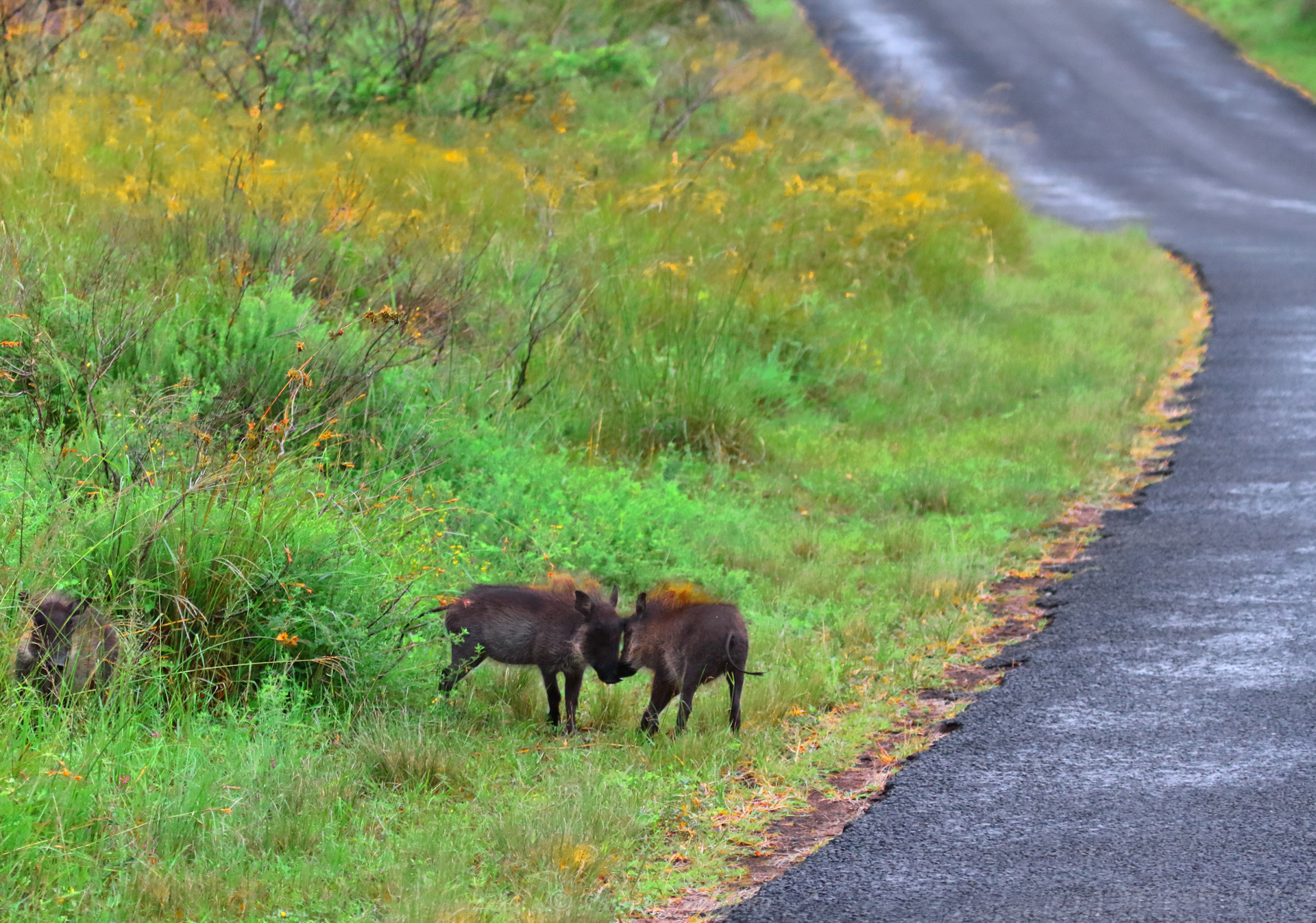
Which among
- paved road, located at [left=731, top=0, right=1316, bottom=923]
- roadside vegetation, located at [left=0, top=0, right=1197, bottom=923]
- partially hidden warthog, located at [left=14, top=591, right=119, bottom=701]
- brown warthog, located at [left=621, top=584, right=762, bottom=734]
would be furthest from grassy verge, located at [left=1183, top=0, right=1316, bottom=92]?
partially hidden warthog, located at [left=14, top=591, right=119, bottom=701]

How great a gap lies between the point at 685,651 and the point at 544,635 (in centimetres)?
55

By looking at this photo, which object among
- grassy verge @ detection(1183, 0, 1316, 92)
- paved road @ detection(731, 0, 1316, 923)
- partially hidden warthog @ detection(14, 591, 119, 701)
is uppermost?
grassy verge @ detection(1183, 0, 1316, 92)

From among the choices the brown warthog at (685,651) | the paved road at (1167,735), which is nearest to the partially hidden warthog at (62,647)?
the brown warthog at (685,651)

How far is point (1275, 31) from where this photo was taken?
3616cm

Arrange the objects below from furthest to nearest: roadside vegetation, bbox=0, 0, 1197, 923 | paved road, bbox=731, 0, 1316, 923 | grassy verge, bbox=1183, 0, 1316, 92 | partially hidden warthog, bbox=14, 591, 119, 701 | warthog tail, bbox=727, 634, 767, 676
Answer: grassy verge, bbox=1183, 0, 1316, 92 → warthog tail, bbox=727, 634, 767, 676 → partially hidden warthog, bbox=14, 591, 119, 701 → roadside vegetation, bbox=0, 0, 1197, 923 → paved road, bbox=731, 0, 1316, 923

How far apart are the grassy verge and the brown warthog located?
3080 centimetres

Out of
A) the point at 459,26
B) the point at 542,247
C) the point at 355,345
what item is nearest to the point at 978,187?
the point at 459,26

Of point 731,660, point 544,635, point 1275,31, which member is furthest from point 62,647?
point 1275,31

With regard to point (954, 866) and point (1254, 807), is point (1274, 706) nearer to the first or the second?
point (1254, 807)

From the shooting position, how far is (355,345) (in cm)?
802

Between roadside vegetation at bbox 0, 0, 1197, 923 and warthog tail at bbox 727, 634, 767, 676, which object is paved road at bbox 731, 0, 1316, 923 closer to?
roadside vegetation at bbox 0, 0, 1197, 923

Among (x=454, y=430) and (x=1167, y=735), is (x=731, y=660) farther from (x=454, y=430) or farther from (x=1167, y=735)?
(x=454, y=430)

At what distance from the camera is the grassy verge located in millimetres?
33844

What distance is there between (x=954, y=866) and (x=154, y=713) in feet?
8.85
